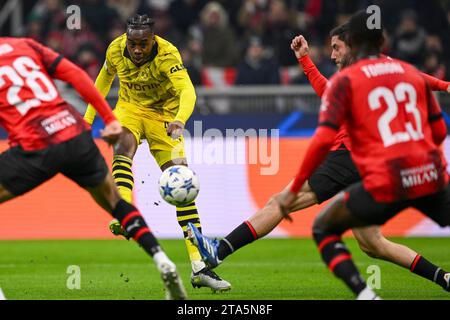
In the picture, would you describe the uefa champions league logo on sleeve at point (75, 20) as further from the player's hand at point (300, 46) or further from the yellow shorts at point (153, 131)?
the player's hand at point (300, 46)

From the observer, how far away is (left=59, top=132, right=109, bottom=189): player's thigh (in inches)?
274

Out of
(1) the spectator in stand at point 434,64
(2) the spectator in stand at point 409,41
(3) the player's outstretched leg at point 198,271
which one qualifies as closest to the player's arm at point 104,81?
(3) the player's outstretched leg at point 198,271

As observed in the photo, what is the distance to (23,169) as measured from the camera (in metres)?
6.93

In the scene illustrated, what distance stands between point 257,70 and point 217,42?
4.42 ft

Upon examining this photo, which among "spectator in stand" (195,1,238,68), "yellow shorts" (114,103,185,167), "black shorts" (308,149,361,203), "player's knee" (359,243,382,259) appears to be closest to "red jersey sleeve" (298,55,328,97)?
"black shorts" (308,149,361,203)

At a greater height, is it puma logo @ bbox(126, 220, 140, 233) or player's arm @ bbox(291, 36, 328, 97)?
player's arm @ bbox(291, 36, 328, 97)

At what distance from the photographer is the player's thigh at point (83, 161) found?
6.95m

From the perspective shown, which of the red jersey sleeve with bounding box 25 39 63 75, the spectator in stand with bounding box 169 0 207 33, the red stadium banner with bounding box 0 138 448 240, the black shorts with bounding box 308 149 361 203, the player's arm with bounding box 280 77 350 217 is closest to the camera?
the player's arm with bounding box 280 77 350 217

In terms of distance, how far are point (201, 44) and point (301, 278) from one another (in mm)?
8626

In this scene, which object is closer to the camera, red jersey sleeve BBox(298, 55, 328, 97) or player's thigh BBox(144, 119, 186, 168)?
red jersey sleeve BBox(298, 55, 328, 97)

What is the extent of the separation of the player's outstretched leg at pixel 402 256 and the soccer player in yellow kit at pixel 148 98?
4.72 feet

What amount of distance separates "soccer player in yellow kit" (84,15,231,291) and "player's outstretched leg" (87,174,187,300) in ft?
6.00

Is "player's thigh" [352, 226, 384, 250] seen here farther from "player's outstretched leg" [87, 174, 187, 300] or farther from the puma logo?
the puma logo

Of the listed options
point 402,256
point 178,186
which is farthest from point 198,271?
point 402,256
